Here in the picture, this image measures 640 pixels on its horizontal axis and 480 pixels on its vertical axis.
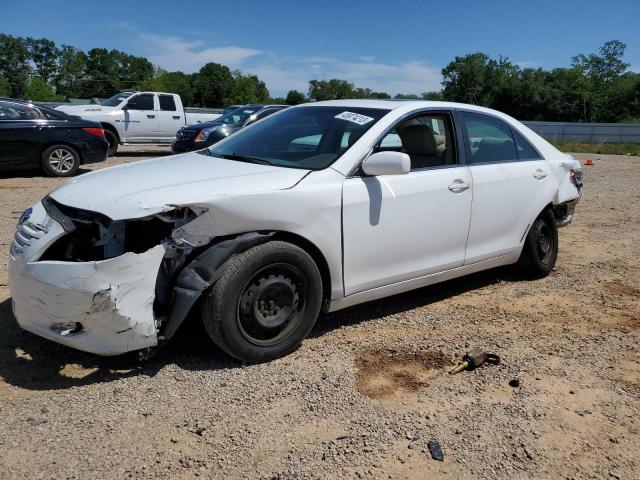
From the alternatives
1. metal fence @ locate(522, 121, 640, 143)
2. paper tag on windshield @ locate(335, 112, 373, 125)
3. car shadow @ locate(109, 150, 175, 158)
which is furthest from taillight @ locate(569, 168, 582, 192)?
metal fence @ locate(522, 121, 640, 143)

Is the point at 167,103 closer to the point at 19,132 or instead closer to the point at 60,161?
the point at 60,161

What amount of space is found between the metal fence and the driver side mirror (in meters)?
29.4

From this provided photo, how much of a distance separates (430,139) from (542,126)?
3200 centimetres

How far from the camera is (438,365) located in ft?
11.4

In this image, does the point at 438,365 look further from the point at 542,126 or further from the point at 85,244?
the point at 542,126

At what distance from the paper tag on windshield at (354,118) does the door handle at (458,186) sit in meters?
0.81

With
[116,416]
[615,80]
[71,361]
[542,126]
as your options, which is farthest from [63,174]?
[615,80]

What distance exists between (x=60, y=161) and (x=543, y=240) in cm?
931

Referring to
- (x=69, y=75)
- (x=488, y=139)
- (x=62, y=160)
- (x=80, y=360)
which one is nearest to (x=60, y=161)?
(x=62, y=160)

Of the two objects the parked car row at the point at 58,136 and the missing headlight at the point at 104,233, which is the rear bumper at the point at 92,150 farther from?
the missing headlight at the point at 104,233

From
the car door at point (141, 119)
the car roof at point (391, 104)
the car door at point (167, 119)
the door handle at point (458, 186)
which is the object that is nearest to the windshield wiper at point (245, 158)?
the car roof at point (391, 104)

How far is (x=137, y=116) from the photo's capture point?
16.0 metres

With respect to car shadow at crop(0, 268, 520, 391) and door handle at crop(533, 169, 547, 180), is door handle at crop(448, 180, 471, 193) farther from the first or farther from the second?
car shadow at crop(0, 268, 520, 391)

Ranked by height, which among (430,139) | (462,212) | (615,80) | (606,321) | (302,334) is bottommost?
(606,321)
